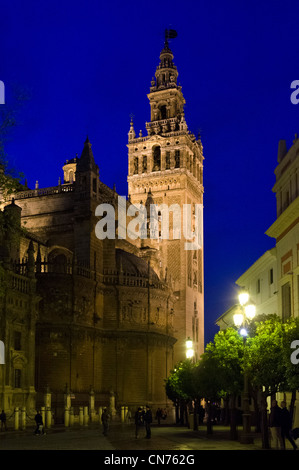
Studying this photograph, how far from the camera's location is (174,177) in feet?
270

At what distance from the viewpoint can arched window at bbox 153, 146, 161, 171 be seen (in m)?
85.1

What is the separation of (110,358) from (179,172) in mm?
33743

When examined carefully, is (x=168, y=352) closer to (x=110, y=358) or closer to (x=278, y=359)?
(x=110, y=358)

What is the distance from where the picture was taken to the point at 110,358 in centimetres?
5372

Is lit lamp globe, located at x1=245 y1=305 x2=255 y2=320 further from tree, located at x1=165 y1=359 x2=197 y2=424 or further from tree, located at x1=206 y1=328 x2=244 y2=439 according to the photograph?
tree, located at x1=165 y1=359 x2=197 y2=424

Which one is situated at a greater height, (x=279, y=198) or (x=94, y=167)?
(x=94, y=167)

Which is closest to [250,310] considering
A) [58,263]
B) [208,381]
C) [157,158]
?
[208,381]

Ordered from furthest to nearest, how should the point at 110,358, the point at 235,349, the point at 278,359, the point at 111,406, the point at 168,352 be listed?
the point at 168,352
the point at 110,358
the point at 111,406
the point at 235,349
the point at 278,359

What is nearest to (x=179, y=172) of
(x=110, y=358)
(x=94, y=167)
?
(x=94, y=167)

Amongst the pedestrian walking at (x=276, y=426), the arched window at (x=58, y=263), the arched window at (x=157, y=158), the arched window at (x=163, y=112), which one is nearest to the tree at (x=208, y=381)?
the pedestrian walking at (x=276, y=426)

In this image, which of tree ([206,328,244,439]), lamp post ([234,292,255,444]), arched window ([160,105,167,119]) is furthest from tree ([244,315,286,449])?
arched window ([160,105,167,119])

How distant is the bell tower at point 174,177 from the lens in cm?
7738
